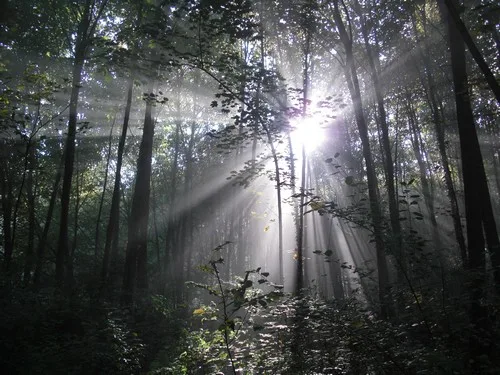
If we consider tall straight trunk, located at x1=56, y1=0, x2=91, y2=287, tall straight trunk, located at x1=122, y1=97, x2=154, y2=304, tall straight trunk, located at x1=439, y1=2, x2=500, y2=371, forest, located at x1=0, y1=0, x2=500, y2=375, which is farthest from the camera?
tall straight trunk, located at x1=122, y1=97, x2=154, y2=304

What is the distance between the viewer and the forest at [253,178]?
4094 mm

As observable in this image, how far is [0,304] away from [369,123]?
2021 centimetres

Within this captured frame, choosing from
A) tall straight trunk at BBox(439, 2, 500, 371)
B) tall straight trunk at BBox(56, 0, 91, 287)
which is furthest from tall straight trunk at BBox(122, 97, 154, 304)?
tall straight trunk at BBox(439, 2, 500, 371)

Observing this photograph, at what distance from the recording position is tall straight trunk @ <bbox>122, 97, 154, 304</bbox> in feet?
38.8

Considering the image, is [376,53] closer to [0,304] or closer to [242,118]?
[242,118]

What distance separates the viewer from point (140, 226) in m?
12.4

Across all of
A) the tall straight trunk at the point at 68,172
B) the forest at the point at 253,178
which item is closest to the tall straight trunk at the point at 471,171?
the forest at the point at 253,178

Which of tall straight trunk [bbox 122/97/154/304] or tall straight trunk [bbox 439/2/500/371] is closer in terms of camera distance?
tall straight trunk [bbox 439/2/500/371]

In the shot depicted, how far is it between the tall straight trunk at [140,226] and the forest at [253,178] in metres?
0.09

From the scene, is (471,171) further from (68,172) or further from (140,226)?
(68,172)

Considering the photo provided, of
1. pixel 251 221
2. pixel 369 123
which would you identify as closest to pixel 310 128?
pixel 369 123

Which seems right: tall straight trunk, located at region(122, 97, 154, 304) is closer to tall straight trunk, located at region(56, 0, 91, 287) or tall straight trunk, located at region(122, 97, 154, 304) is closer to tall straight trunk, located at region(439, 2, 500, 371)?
tall straight trunk, located at region(56, 0, 91, 287)

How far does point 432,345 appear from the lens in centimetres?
377

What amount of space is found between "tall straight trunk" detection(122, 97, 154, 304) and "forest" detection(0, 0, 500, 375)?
0.29ft
